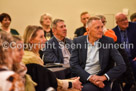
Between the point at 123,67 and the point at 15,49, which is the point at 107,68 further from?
the point at 15,49

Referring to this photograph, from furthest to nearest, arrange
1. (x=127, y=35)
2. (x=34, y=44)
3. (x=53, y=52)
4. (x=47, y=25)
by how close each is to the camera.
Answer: (x=47, y=25), (x=127, y=35), (x=53, y=52), (x=34, y=44)

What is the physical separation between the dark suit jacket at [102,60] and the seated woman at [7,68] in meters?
1.55

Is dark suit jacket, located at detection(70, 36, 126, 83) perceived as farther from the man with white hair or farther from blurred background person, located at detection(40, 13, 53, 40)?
blurred background person, located at detection(40, 13, 53, 40)

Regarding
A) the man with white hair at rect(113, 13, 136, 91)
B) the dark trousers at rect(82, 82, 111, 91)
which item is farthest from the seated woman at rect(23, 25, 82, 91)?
the man with white hair at rect(113, 13, 136, 91)

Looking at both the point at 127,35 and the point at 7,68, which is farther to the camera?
the point at 127,35

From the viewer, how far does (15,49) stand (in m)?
1.23

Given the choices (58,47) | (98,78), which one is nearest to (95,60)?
(98,78)

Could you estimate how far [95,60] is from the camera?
270 cm

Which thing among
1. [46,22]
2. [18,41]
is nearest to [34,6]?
[46,22]

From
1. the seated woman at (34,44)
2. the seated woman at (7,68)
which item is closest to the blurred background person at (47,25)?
the seated woman at (34,44)

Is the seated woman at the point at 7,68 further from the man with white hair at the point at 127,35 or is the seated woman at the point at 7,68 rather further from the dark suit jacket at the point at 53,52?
the man with white hair at the point at 127,35

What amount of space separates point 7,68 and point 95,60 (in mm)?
1693

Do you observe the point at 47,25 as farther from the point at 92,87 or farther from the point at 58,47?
the point at 92,87

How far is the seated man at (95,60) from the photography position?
8.46 feet
